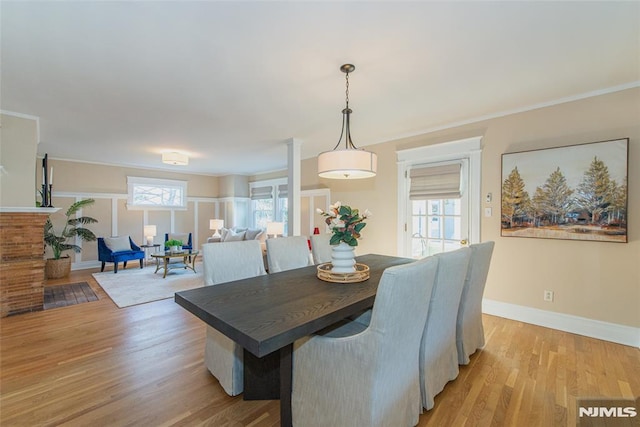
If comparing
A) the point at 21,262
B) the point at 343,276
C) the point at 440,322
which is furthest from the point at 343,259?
the point at 21,262

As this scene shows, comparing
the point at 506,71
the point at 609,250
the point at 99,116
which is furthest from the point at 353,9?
the point at 99,116

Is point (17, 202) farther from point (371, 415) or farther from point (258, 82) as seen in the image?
point (371, 415)

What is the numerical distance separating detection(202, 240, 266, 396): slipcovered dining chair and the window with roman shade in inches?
96.9

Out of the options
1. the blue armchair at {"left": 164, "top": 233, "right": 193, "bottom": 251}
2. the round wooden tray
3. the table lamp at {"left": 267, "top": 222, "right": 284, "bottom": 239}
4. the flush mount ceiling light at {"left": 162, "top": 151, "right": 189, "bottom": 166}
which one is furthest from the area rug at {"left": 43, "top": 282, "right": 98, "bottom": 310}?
the round wooden tray

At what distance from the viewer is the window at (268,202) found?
6.98 meters

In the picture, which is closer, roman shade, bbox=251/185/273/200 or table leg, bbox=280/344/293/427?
table leg, bbox=280/344/293/427

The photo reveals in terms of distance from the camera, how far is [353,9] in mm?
1565

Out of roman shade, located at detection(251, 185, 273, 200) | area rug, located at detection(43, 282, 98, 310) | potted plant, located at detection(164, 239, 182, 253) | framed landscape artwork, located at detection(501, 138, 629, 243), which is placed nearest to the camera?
framed landscape artwork, located at detection(501, 138, 629, 243)

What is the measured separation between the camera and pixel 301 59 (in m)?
2.07

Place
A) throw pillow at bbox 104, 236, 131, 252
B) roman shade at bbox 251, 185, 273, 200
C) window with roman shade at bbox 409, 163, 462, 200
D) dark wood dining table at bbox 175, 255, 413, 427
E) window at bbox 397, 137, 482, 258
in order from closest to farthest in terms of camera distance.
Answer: dark wood dining table at bbox 175, 255, 413, 427 → window at bbox 397, 137, 482, 258 → window with roman shade at bbox 409, 163, 462, 200 → throw pillow at bbox 104, 236, 131, 252 → roman shade at bbox 251, 185, 273, 200

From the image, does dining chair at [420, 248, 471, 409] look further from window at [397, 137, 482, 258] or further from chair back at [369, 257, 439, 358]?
window at [397, 137, 482, 258]

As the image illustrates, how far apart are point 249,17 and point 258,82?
2.68 ft
